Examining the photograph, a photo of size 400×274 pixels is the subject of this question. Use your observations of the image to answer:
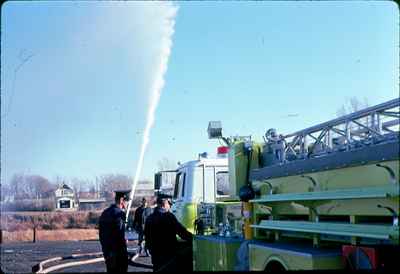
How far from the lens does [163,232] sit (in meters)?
7.09

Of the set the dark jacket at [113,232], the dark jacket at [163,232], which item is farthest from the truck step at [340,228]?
the dark jacket at [113,232]

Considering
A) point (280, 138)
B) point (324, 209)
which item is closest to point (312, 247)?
point (324, 209)

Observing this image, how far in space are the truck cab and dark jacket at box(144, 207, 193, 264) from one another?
1520mm

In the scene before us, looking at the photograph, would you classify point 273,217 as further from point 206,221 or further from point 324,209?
point 206,221

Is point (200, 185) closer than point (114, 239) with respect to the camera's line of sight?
No

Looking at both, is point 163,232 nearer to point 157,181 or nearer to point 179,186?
point 179,186

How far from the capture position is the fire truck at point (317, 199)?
3.75 metres

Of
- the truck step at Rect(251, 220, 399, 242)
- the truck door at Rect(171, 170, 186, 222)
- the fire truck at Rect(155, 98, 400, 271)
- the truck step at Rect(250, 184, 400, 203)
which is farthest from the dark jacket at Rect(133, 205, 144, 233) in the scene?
the truck step at Rect(250, 184, 400, 203)

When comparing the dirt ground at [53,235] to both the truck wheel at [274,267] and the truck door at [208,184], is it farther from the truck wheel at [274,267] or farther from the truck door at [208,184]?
the truck wheel at [274,267]

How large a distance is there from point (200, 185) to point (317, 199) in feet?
14.6

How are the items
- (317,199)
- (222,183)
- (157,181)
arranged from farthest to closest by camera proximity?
(157,181) < (222,183) < (317,199)

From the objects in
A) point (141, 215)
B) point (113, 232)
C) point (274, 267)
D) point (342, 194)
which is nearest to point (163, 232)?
point (113, 232)

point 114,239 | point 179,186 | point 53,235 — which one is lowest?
point 53,235

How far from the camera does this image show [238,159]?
22.1ft
